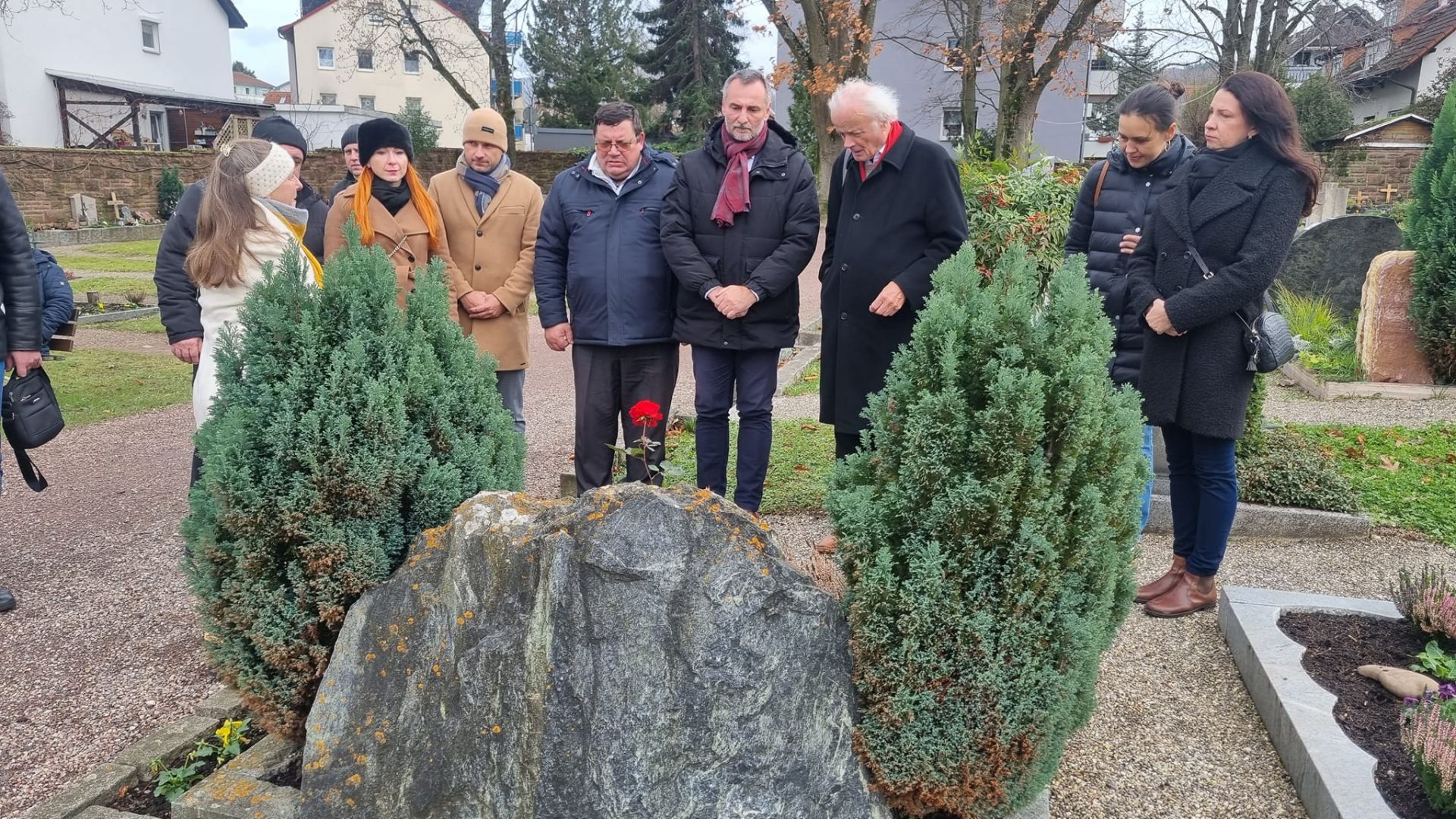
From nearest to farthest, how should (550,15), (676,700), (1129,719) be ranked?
1. (676,700)
2. (1129,719)
3. (550,15)

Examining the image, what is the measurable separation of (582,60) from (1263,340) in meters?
39.9

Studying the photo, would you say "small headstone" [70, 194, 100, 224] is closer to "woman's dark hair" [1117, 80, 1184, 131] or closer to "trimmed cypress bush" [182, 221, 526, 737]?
"trimmed cypress bush" [182, 221, 526, 737]

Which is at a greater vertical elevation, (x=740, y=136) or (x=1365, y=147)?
(x=1365, y=147)

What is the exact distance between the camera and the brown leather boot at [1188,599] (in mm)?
4090

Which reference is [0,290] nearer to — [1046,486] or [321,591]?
[321,591]

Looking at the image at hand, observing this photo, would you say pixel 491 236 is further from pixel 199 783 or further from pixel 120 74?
pixel 120 74

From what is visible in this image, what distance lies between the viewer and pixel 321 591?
2.68m

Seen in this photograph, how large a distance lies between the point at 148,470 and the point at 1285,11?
1020 inches

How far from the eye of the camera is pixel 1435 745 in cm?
257

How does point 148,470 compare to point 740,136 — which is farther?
point 148,470

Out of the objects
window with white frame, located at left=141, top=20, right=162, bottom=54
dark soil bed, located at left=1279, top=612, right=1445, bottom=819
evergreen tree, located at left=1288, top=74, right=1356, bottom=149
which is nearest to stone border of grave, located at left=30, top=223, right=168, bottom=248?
window with white frame, located at left=141, top=20, right=162, bottom=54

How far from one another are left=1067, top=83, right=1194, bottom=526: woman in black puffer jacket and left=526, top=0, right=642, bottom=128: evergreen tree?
37.0 metres

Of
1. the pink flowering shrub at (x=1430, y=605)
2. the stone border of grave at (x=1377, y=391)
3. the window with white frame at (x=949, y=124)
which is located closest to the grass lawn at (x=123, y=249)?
the stone border of grave at (x=1377, y=391)

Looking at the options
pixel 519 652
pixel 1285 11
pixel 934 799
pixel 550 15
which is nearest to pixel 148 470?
pixel 519 652
